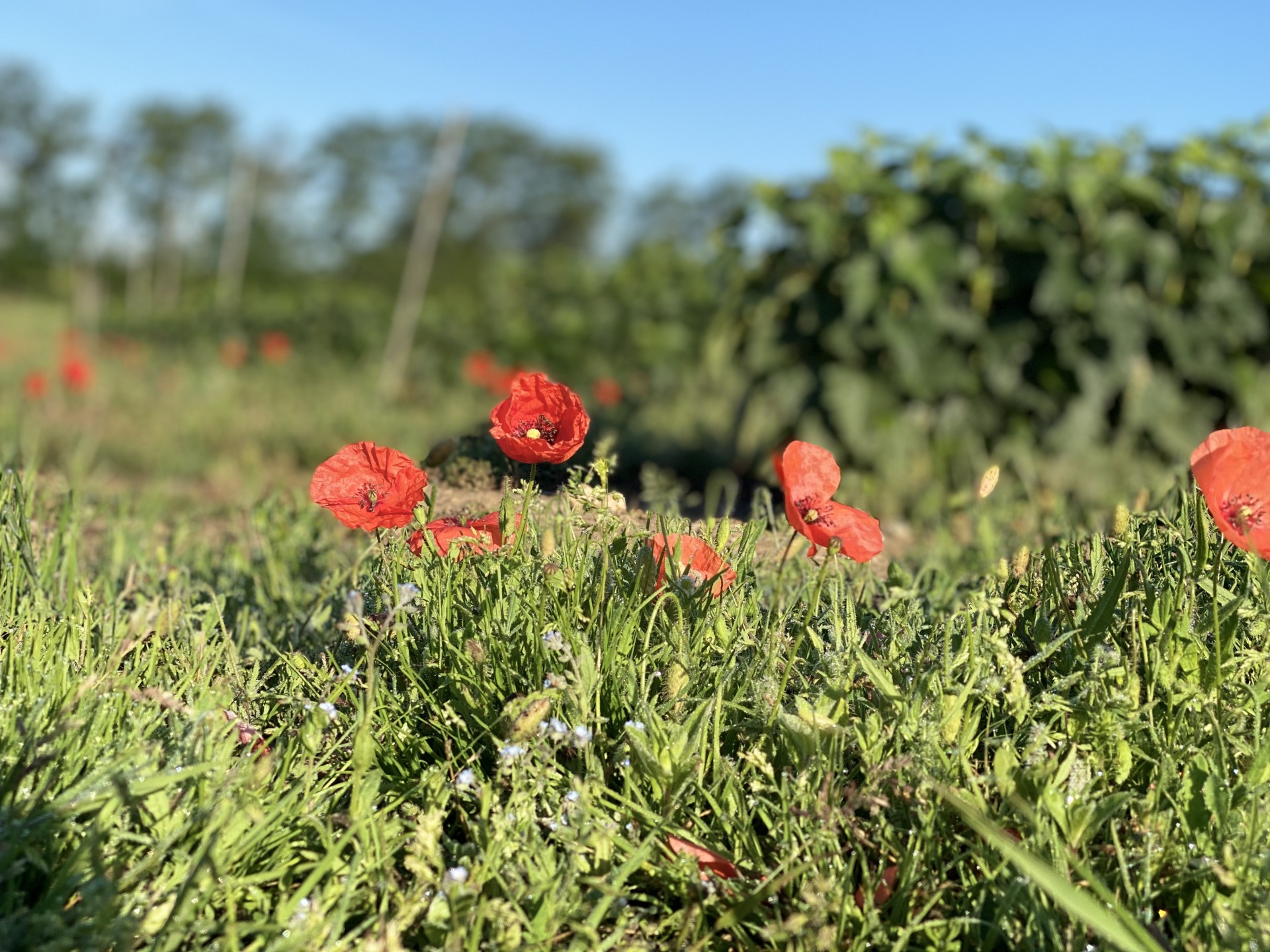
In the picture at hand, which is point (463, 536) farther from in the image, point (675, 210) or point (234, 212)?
point (675, 210)

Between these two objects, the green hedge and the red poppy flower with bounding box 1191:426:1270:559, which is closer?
the red poppy flower with bounding box 1191:426:1270:559

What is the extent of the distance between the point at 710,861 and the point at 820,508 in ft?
1.78

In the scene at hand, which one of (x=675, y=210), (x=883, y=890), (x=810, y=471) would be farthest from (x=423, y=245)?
(x=675, y=210)

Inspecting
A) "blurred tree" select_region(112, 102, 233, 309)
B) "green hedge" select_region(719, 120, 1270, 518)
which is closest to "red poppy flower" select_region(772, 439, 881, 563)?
"green hedge" select_region(719, 120, 1270, 518)

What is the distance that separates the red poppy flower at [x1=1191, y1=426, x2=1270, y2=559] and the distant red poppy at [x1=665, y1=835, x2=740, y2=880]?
0.80 metres

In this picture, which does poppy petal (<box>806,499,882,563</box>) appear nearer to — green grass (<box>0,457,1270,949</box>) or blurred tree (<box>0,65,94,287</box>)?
green grass (<box>0,457,1270,949</box>)

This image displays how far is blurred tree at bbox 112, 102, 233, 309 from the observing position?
35.4 metres

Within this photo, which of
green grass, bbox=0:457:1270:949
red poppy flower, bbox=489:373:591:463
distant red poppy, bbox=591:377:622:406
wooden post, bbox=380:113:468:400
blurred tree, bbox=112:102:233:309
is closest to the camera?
green grass, bbox=0:457:1270:949

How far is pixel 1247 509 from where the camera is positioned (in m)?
1.50

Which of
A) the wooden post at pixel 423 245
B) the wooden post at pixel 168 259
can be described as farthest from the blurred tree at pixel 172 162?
the wooden post at pixel 423 245

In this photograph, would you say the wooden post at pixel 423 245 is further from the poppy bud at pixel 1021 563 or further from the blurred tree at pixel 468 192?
the blurred tree at pixel 468 192

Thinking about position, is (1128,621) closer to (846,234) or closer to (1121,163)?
(846,234)

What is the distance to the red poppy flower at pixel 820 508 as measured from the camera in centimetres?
154

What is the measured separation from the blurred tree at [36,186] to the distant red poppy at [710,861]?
40.5 meters
